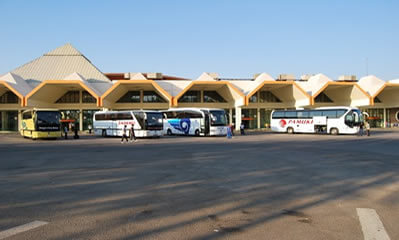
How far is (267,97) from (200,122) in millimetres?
18923

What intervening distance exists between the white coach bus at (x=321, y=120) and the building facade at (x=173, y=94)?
590cm

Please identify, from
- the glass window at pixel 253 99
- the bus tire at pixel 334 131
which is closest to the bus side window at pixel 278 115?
the bus tire at pixel 334 131

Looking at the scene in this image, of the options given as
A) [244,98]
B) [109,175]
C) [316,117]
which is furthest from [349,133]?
[109,175]

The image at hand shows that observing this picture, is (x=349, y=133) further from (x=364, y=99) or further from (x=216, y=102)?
(x=216, y=102)

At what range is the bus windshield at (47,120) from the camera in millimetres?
23531

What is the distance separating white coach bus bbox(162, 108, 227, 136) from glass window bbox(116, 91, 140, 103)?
13.2 meters

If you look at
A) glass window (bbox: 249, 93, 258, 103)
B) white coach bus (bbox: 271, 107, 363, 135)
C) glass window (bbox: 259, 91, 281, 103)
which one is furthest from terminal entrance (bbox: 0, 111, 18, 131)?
glass window (bbox: 259, 91, 281, 103)

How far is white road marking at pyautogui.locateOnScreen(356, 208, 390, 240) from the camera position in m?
4.04

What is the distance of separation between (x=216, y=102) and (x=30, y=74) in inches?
1014

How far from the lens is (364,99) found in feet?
128

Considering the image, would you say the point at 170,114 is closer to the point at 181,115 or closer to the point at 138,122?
the point at 181,115

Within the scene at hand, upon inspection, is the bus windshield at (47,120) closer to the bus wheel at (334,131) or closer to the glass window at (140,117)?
the glass window at (140,117)

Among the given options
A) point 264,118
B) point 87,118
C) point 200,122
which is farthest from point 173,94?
point 200,122

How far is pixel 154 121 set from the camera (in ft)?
82.7
